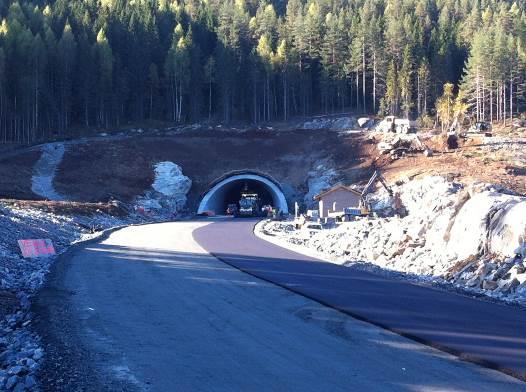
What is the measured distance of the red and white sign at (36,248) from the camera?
20156mm

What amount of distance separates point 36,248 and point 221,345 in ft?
47.8

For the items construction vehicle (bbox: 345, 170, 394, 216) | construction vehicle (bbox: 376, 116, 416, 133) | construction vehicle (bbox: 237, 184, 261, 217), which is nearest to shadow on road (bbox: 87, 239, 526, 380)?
construction vehicle (bbox: 345, 170, 394, 216)

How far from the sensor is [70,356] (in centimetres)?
784

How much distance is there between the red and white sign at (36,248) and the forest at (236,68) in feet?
169

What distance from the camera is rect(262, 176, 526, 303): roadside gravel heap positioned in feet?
46.2

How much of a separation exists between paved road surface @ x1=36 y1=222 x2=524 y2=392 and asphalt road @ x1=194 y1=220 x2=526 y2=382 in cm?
37

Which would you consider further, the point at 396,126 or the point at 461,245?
the point at 396,126

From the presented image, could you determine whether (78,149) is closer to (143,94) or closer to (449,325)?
(143,94)

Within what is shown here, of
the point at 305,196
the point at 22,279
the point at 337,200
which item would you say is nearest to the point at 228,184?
the point at 305,196

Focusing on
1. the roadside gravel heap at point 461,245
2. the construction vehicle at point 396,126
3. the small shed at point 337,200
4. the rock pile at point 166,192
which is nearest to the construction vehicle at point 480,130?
the construction vehicle at point 396,126

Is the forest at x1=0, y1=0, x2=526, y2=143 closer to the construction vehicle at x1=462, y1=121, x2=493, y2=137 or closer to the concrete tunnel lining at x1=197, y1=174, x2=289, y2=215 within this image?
the construction vehicle at x1=462, y1=121, x2=493, y2=137

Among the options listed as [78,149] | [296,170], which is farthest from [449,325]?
[78,149]

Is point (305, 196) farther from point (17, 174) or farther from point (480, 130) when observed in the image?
point (17, 174)

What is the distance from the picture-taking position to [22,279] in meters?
15.5
